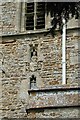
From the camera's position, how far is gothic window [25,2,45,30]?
1376 cm

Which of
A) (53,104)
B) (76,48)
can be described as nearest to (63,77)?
(76,48)

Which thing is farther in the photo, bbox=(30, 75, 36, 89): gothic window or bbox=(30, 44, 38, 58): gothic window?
bbox=(30, 44, 38, 58): gothic window

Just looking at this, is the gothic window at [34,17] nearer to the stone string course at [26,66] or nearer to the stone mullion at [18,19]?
the stone mullion at [18,19]

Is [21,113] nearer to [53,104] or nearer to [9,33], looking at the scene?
[9,33]

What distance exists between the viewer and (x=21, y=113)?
12.7 metres

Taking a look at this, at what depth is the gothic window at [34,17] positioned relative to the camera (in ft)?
45.2

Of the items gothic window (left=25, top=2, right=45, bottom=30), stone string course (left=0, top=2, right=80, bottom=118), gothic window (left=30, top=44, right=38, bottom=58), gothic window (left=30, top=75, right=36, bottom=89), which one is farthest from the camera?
gothic window (left=25, top=2, right=45, bottom=30)

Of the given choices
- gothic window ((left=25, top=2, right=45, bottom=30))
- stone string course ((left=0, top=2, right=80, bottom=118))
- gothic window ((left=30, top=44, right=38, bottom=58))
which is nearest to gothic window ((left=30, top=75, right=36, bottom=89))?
stone string course ((left=0, top=2, right=80, bottom=118))

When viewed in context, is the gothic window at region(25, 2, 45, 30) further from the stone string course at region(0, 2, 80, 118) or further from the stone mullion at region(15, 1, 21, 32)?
the stone string course at region(0, 2, 80, 118)

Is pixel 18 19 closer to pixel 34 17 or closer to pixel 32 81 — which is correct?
pixel 34 17

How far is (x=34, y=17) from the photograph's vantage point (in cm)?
1397

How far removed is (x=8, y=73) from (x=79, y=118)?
17.2ft

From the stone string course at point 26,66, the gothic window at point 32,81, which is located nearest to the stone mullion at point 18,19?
the stone string course at point 26,66

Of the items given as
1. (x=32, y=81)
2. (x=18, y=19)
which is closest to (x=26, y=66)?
(x=32, y=81)
